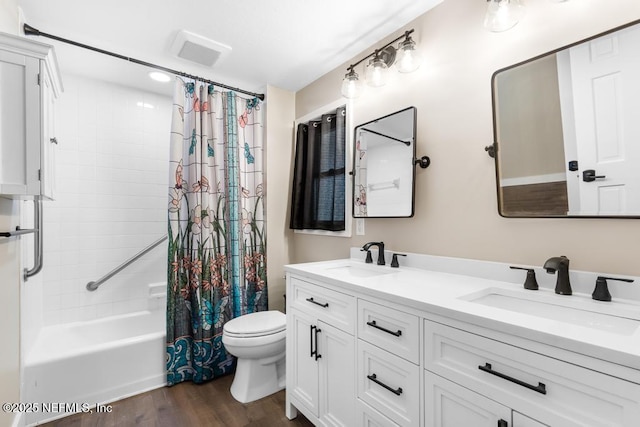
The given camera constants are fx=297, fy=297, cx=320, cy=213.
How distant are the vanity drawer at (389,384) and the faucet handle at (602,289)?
0.66 m

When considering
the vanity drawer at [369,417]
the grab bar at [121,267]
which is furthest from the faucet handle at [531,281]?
the grab bar at [121,267]

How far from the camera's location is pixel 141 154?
8.94 ft

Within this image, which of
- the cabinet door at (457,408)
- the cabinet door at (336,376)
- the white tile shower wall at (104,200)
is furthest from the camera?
the white tile shower wall at (104,200)

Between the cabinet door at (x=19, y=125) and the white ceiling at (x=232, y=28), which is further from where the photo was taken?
the white ceiling at (x=232, y=28)

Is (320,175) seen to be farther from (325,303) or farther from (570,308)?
(570,308)

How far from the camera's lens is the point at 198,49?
6.54 ft

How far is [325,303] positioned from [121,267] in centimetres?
203

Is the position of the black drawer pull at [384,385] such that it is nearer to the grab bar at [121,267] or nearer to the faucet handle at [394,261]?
the faucet handle at [394,261]

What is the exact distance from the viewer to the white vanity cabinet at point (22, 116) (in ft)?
3.67

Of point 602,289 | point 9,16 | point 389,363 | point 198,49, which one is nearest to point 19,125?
point 9,16

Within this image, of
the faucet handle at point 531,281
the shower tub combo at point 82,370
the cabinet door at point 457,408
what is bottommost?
the shower tub combo at point 82,370

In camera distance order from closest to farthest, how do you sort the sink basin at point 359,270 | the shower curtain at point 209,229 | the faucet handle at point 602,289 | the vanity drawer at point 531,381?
the vanity drawer at point 531,381 < the faucet handle at point 602,289 < the sink basin at point 359,270 < the shower curtain at point 209,229

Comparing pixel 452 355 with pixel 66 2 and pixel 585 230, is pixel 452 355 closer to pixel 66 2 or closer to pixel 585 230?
pixel 585 230

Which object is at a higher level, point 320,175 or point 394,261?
point 320,175
